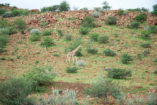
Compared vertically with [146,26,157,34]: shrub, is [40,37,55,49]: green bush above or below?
below

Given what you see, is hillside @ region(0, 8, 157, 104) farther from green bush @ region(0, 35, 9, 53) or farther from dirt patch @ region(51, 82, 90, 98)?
green bush @ region(0, 35, 9, 53)

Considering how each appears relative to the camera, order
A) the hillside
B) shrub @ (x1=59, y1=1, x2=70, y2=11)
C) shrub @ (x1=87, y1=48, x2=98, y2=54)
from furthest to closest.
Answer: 1. shrub @ (x1=59, y1=1, x2=70, y2=11)
2. shrub @ (x1=87, y1=48, x2=98, y2=54)
3. the hillside

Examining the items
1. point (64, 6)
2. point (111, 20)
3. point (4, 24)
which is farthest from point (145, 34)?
point (4, 24)

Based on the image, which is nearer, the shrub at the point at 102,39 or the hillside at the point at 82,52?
the hillside at the point at 82,52

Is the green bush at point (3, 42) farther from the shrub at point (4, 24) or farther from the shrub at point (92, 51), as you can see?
→ the shrub at point (92, 51)

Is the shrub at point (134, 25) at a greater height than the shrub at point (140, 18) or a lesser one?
lesser

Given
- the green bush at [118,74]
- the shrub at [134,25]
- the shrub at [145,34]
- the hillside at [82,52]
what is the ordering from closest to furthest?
the hillside at [82,52]
the green bush at [118,74]
the shrub at [145,34]
the shrub at [134,25]

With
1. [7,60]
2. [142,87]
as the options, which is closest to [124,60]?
[142,87]

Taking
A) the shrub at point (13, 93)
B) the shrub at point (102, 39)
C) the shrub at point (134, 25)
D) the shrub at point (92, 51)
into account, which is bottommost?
the shrub at point (92, 51)

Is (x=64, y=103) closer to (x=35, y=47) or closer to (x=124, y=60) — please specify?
(x=124, y=60)

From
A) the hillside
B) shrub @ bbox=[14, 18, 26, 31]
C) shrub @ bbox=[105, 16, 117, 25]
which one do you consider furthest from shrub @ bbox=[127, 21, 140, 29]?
shrub @ bbox=[14, 18, 26, 31]

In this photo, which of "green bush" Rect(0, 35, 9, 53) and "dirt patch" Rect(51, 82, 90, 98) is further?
"green bush" Rect(0, 35, 9, 53)

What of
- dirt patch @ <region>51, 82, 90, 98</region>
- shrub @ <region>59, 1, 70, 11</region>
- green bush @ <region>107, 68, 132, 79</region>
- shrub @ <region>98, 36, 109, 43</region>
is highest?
shrub @ <region>59, 1, 70, 11</region>

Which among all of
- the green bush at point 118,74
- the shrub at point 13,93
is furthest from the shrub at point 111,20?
the shrub at point 13,93
